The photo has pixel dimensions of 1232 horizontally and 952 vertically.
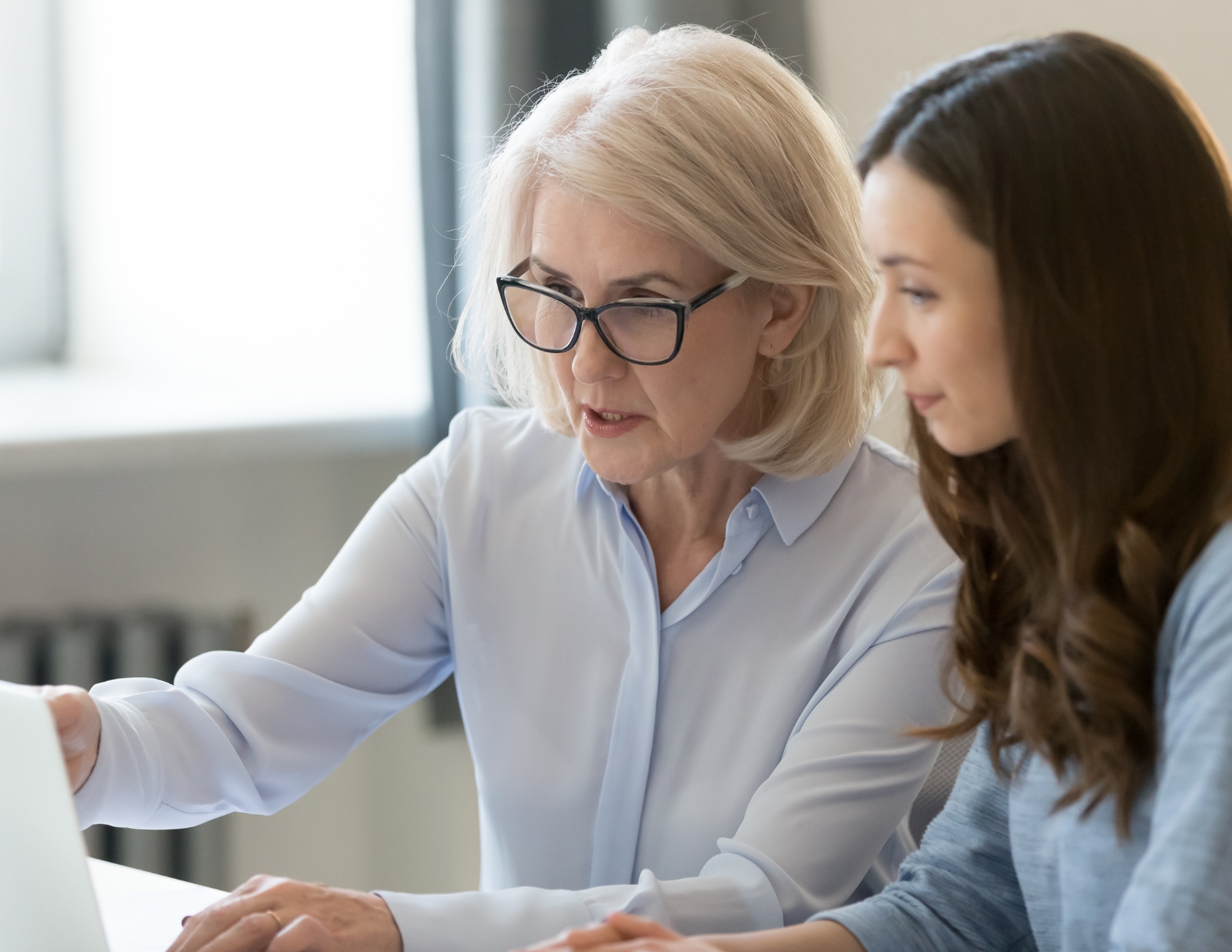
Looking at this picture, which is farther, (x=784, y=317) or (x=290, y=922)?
(x=784, y=317)

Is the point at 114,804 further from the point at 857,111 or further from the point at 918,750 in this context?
the point at 857,111

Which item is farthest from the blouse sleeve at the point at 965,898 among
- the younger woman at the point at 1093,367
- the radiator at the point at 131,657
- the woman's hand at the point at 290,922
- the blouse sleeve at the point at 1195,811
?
the radiator at the point at 131,657

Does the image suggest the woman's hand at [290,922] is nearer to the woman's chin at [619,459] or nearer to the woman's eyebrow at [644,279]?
the woman's chin at [619,459]

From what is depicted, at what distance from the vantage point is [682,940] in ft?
2.82

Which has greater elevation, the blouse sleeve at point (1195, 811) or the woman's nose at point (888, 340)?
the woman's nose at point (888, 340)

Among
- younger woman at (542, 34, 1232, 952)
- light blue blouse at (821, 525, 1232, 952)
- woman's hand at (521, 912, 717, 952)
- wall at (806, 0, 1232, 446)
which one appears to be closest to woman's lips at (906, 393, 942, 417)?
younger woman at (542, 34, 1232, 952)

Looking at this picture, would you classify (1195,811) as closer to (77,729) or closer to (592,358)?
(592,358)

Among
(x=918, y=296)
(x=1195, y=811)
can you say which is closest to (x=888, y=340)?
(x=918, y=296)

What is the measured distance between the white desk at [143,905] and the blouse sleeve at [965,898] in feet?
1.82

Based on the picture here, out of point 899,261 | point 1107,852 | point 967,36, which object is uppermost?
point 967,36

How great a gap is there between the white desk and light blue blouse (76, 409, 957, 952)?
6 cm

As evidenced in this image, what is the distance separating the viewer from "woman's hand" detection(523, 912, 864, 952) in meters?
0.84

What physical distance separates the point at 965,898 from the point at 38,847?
68 centimetres

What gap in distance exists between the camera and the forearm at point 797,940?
0.91 metres
